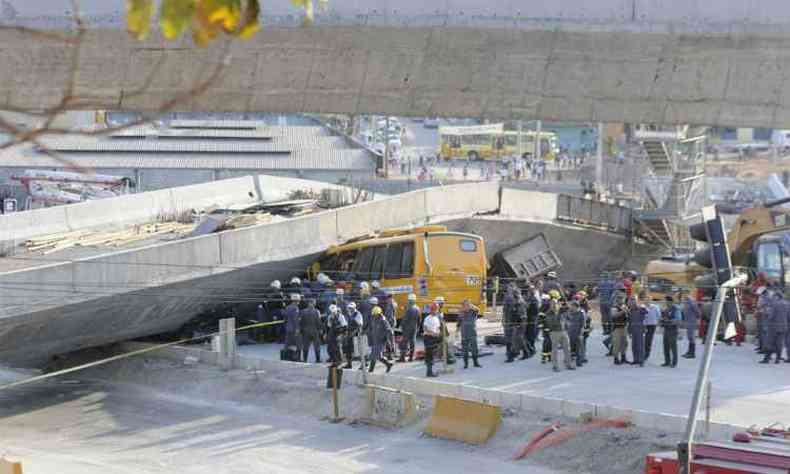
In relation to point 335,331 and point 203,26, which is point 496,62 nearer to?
point 335,331

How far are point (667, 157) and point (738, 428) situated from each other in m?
22.2

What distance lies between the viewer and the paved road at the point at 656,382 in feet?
62.5

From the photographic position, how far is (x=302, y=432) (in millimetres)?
20500

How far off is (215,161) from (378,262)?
2196cm

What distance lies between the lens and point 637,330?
21953 mm

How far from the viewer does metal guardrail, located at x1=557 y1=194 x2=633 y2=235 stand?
35.0 meters

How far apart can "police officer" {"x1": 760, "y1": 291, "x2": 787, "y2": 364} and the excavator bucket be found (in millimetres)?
5483

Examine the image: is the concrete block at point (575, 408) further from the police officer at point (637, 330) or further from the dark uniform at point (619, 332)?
Answer: the dark uniform at point (619, 332)

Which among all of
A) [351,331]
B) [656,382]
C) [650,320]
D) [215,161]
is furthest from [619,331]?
[215,161]

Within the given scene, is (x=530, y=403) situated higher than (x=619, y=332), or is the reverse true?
(x=619, y=332)

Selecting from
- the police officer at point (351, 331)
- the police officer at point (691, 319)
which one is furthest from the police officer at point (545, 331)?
the police officer at point (351, 331)

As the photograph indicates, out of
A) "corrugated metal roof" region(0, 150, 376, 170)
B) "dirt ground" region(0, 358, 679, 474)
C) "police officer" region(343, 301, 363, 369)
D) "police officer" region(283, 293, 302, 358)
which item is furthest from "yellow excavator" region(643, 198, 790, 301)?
"corrugated metal roof" region(0, 150, 376, 170)

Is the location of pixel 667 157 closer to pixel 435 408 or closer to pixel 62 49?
pixel 435 408

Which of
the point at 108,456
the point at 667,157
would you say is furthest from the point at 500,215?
the point at 108,456
